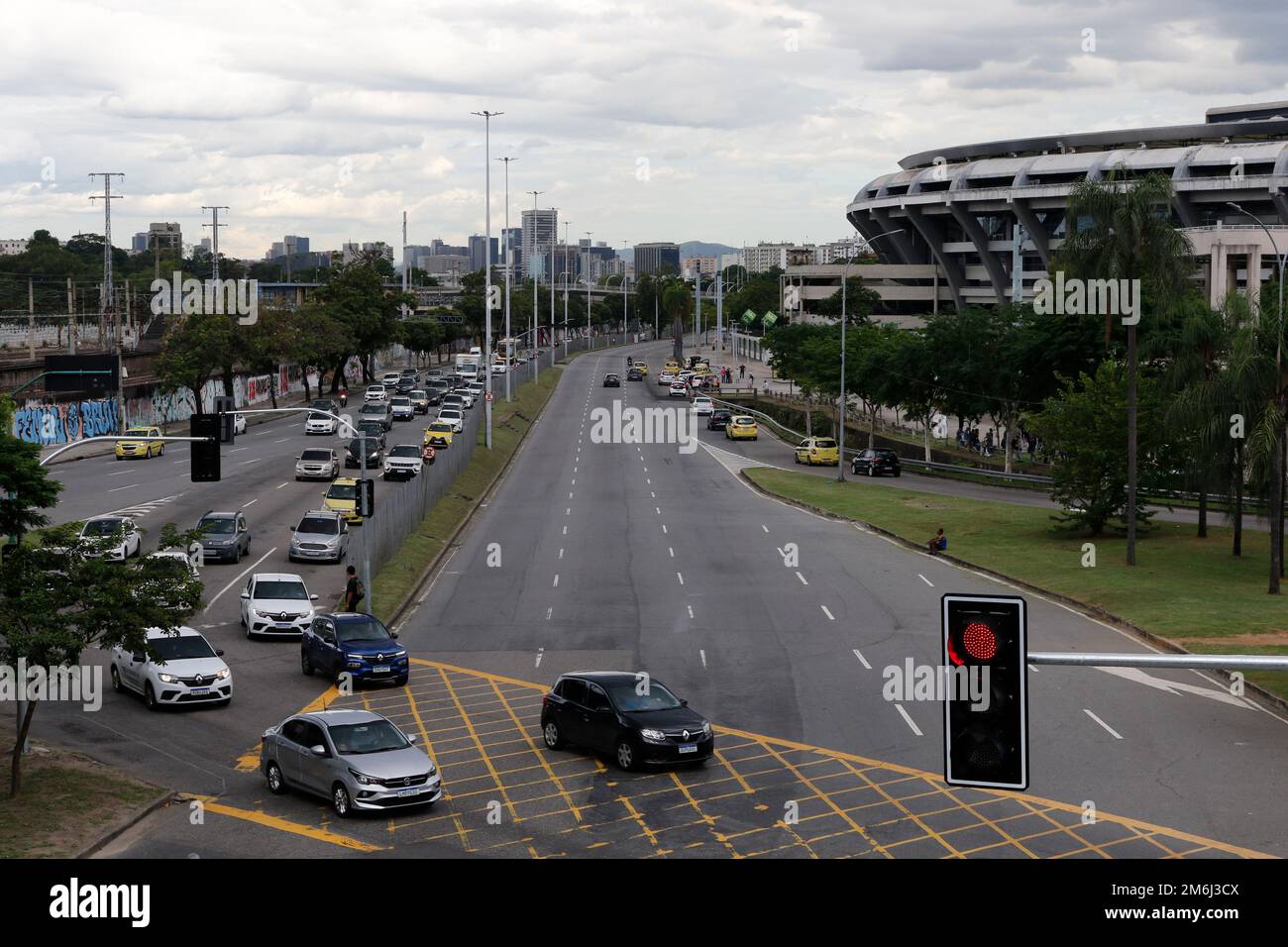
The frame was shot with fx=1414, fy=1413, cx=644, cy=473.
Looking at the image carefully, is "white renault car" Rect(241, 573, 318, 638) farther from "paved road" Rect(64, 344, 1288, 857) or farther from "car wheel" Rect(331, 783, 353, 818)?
"car wheel" Rect(331, 783, 353, 818)

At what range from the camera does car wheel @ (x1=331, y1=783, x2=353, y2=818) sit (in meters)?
20.9

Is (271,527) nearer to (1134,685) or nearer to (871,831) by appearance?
(1134,685)

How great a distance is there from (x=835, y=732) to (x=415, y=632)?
1366cm

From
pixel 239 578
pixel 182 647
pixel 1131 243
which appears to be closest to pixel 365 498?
pixel 182 647

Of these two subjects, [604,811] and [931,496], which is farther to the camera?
[931,496]

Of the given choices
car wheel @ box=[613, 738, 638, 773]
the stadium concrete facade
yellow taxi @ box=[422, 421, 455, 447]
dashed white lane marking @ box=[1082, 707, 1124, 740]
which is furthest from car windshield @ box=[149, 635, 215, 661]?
the stadium concrete facade

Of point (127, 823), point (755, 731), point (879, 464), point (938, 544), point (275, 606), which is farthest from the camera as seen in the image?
point (879, 464)

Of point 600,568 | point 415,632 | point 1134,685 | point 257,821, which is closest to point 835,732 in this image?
point 1134,685

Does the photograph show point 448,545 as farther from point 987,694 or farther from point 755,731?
point 987,694

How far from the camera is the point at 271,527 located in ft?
165

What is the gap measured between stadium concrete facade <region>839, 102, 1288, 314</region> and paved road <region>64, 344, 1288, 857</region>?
2200 inches

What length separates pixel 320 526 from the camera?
45.4 meters

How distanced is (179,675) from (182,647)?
1001mm

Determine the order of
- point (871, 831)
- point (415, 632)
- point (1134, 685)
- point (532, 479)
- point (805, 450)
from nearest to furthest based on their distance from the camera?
point (871, 831) < point (1134, 685) < point (415, 632) < point (532, 479) < point (805, 450)
